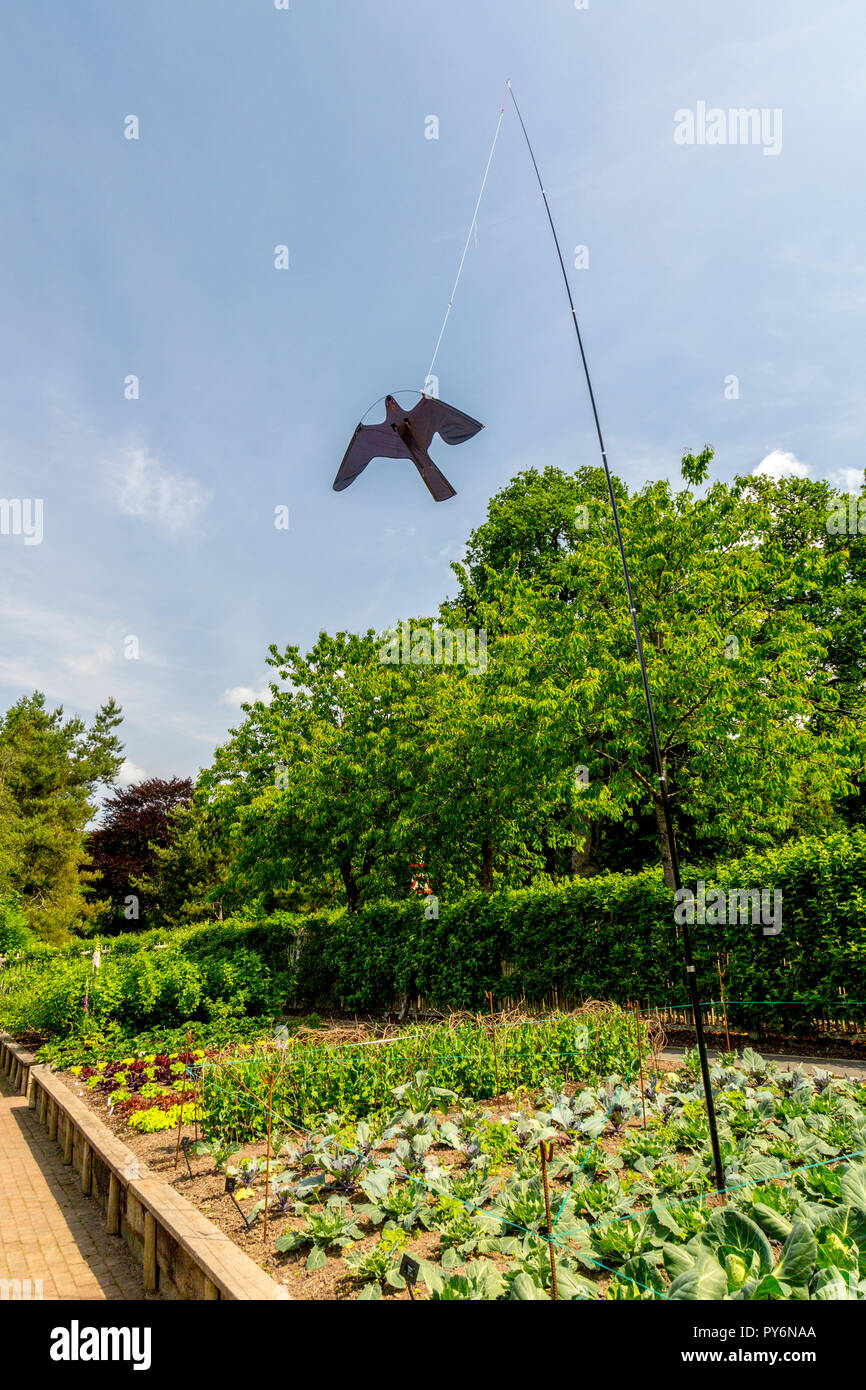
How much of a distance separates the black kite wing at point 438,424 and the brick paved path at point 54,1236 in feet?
18.9

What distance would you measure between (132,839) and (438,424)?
41166mm

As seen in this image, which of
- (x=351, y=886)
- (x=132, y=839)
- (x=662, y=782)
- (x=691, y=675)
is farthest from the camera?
(x=132, y=839)

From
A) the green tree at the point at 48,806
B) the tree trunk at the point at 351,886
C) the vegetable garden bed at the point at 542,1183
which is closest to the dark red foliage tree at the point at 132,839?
the green tree at the point at 48,806

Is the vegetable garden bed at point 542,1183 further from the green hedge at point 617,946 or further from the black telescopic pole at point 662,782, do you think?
the green hedge at point 617,946

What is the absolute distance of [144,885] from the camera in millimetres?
35781

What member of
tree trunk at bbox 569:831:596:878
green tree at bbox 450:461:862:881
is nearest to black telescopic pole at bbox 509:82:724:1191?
green tree at bbox 450:461:862:881

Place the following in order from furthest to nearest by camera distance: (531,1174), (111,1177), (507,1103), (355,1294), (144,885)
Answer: (144,885) → (507,1103) → (111,1177) → (531,1174) → (355,1294)

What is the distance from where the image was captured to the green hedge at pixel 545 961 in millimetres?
8812

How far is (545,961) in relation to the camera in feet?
40.3

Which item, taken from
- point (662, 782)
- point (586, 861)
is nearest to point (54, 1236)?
point (662, 782)

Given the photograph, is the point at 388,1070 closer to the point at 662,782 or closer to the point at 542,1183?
the point at 542,1183
